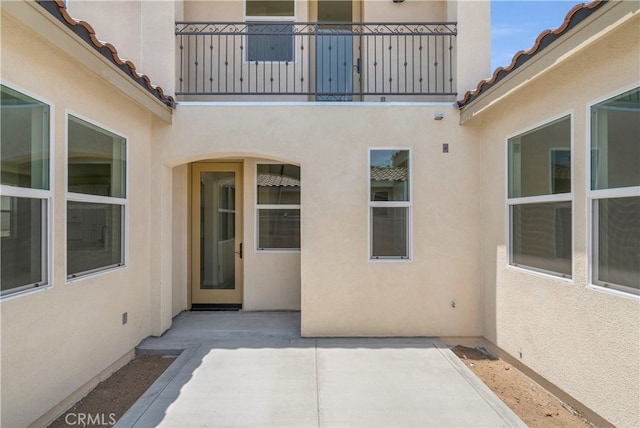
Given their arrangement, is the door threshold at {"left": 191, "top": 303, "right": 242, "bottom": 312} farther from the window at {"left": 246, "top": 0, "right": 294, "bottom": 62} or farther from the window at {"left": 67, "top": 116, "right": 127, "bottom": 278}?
the window at {"left": 246, "top": 0, "right": 294, "bottom": 62}

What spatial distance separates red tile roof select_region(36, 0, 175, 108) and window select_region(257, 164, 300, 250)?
7.58 ft

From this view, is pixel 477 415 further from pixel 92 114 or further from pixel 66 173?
pixel 92 114

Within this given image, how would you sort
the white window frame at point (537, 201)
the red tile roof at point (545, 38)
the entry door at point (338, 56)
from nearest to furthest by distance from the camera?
the red tile roof at point (545, 38), the white window frame at point (537, 201), the entry door at point (338, 56)

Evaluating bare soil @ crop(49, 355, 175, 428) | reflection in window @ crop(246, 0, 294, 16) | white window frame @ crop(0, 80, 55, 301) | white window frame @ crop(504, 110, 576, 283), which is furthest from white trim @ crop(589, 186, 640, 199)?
reflection in window @ crop(246, 0, 294, 16)

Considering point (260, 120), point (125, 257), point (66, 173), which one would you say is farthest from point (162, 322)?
point (260, 120)

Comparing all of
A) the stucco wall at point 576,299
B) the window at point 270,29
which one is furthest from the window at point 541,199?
the window at point 270,29

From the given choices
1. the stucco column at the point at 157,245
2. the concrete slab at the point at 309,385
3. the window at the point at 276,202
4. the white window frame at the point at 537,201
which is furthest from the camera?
the window at the point at 276,202

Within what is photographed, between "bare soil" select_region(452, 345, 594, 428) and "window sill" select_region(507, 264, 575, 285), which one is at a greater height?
"window sill" select_region(507, 264, 575, 285)

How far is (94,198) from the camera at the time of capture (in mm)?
4105

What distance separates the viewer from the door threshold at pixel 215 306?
22.6 feet

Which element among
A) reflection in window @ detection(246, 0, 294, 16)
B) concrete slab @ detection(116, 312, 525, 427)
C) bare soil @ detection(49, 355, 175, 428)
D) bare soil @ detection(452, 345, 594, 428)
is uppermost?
reflection in window @ detection(246, 0, 294, 16)

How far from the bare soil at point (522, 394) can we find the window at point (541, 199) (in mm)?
1365

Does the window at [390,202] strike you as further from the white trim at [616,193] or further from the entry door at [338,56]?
the white trim at [616,193]

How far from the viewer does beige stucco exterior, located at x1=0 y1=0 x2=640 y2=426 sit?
3.21m
